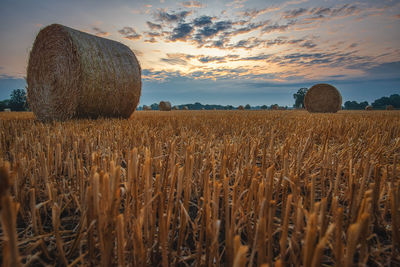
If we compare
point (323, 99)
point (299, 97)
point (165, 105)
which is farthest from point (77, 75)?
point (299, 97)

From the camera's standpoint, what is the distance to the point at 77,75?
15.6 feet

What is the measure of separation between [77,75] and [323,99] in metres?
13.2

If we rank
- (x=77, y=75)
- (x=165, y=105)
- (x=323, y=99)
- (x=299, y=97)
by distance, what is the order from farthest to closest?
(x=299, y=97)
(x=165, y=105)
(x=323, y=99)
(x=77, y=75)

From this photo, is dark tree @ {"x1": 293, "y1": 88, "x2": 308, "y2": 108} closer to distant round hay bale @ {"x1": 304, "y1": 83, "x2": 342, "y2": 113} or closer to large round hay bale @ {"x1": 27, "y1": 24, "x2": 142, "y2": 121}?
distant round hay bale @ {"x1": 304, "y1": 83, "x2": 342, "y2": 113}

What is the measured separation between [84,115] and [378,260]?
5.54 metres

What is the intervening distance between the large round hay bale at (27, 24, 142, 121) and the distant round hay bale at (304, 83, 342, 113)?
1145 cm

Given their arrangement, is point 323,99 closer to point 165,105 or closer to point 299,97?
point 165,105

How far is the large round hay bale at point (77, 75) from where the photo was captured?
4785mm

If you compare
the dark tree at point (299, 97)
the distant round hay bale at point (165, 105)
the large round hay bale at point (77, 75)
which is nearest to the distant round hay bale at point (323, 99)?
the distant round hay bale at point (165, 105)

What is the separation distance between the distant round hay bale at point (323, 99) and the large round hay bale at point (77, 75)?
11450 mm

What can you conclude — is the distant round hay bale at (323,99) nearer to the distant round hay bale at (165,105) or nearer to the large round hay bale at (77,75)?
the distant round hay bale at (165,105)

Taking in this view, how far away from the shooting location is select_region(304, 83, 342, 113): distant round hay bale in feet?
42.8

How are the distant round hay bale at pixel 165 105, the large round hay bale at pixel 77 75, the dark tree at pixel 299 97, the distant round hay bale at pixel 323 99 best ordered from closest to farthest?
the large round hay bale at pixel 77 75
the distant round hay bale at pixel 323 99
the distant round hay bale at pixel 165 105
the dark tree at pixel 299 97

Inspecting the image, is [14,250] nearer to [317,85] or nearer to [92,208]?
[92,208]
